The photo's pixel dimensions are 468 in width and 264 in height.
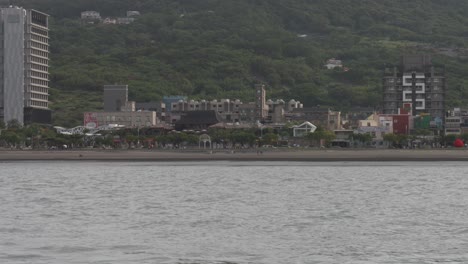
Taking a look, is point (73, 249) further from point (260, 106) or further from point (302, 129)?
point (260, 106)

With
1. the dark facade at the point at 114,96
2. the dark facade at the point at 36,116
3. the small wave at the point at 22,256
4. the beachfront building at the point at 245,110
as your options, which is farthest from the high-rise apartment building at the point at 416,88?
the small wave at the point at 22,256

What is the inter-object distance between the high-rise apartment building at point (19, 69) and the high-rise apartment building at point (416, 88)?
65236mm

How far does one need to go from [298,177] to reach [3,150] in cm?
6380

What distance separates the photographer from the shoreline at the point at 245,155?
124 meters

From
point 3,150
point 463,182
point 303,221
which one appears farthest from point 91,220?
point 3,150

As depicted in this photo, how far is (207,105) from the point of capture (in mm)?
194375

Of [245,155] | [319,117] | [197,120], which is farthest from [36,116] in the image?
[245,155]

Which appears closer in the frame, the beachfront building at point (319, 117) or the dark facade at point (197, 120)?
the dark facade at point (197, 120)

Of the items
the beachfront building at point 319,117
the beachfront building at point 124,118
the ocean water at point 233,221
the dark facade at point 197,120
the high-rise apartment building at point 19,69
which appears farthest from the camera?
the high-rise apartment building at point 19,69

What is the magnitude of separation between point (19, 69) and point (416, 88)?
240 feet

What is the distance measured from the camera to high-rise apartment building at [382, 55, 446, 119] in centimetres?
18375

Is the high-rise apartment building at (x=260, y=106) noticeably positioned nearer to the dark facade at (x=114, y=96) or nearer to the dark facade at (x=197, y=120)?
the dark facade at (x=197, y=120)

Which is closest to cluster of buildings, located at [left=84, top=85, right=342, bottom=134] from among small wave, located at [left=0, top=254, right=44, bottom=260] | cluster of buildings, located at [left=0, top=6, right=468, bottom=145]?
cluster of buildings, located at [left=0, top=6, right=468, bottom=145]

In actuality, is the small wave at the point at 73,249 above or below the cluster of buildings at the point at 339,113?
below
